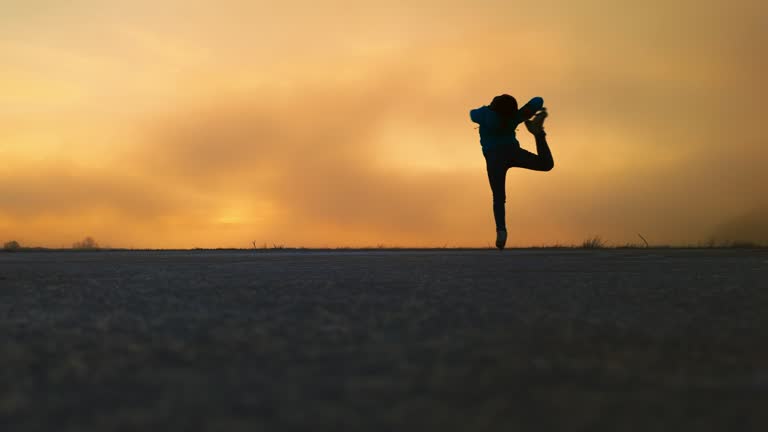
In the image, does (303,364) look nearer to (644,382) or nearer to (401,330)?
(401,330)

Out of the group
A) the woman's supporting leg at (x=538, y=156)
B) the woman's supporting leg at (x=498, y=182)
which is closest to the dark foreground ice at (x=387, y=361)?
the woman's supporting leg at (x=498, y=182)

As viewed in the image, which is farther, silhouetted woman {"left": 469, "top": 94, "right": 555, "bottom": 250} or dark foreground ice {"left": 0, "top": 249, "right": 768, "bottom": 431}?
silhouetted woman {"left": 469, "top": 94, "right": 555, "bottom": 250}

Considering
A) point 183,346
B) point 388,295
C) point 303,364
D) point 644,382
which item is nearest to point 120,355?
point 183,346

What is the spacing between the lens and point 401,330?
2172 mm

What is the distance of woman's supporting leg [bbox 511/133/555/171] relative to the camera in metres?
9.41

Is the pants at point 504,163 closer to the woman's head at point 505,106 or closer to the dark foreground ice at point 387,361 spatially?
the woman's head at point 505,106

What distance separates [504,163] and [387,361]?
787cm

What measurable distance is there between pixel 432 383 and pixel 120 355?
84 cm

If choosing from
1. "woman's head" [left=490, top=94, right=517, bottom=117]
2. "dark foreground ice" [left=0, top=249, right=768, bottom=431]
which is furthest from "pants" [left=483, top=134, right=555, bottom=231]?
"dark foreground ice" [left=0, top=249, right=768, bottom=431]

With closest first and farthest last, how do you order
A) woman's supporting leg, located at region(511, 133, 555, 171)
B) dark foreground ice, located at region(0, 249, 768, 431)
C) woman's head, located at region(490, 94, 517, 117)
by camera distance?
dark foreground ice, located at region(0, 249, 768, 431) < woman's head, located at region(490, 94, 517, 117) < woman's supporting leg, located at region(511, 133, 555, 171)

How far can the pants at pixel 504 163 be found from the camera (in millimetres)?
9195

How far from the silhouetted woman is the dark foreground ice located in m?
5.89

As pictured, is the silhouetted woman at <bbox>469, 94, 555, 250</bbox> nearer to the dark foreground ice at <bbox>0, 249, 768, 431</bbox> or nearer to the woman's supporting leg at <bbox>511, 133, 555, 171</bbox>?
the woman's supporting leg at <bbox>511, 133, 555, 171</bbox>

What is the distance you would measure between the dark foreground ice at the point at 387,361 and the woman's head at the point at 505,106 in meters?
5.93
